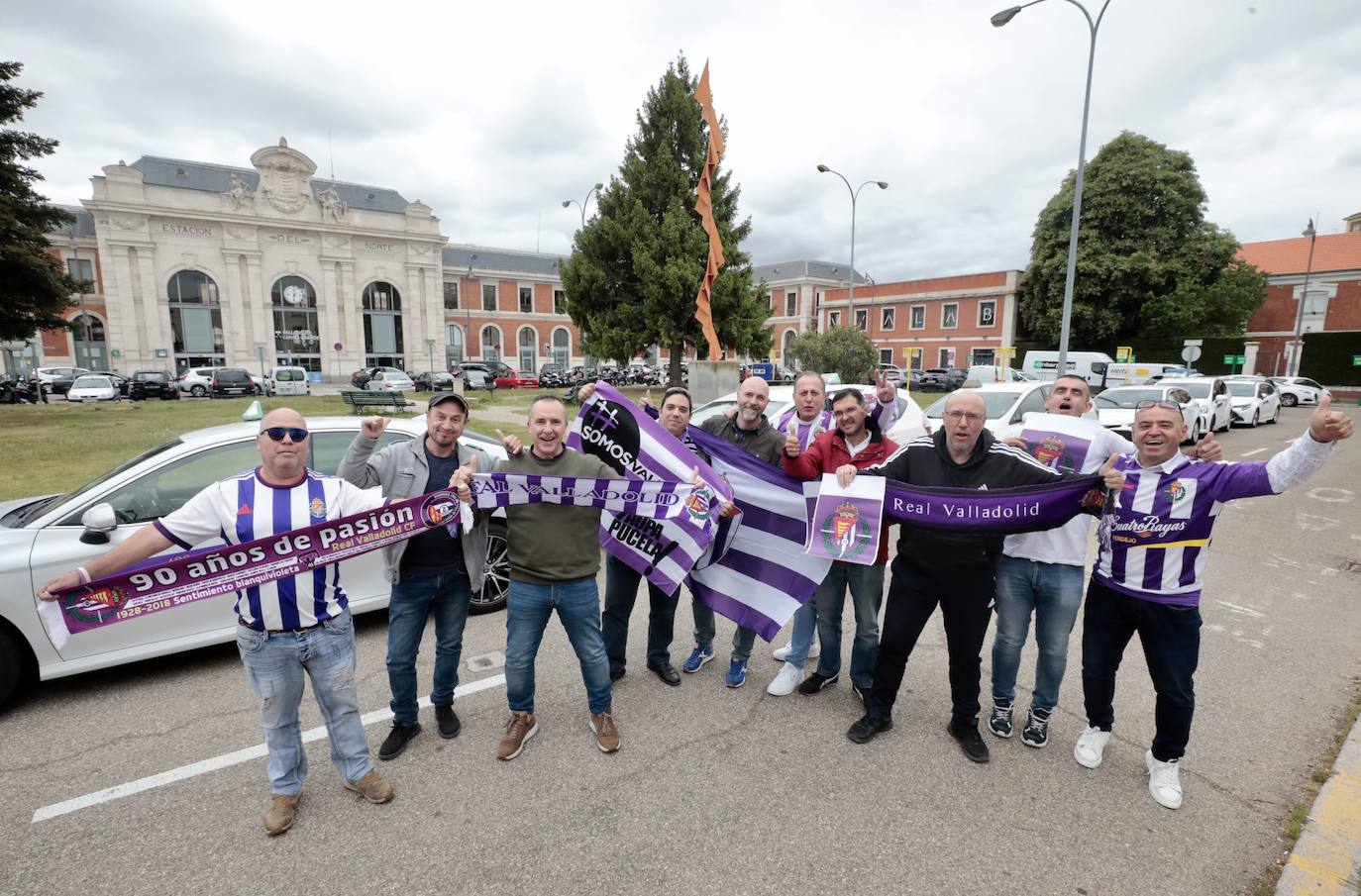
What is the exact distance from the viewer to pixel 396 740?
354 cm

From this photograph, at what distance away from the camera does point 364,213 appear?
56531mm

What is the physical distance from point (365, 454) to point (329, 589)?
91 centimetres

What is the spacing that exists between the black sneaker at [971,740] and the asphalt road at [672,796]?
0.07 meters

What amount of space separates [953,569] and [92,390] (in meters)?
38.0

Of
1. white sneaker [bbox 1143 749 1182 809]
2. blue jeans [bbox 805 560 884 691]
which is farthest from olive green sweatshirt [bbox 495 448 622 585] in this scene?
white sneaker [bbox 1143 749 1182 809]

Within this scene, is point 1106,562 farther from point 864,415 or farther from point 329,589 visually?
point 329,589

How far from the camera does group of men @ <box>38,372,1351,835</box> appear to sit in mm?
2926

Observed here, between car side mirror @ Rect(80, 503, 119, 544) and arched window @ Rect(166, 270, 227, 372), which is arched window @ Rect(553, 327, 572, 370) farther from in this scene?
car side mirror @ Rect(80, 503, 119, 544)

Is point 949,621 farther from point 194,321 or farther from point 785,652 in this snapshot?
point 194,321

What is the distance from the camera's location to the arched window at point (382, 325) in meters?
58.1

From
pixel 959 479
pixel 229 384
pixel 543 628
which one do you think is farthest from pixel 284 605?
pixel 229 384

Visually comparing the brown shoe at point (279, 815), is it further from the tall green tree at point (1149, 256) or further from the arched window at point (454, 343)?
the arched window at point (454, 343)

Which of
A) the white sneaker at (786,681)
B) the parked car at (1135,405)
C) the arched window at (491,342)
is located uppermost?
the arched window at (491,342)

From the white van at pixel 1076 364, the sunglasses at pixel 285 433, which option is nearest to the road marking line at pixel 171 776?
the sunglasses at pixel 285 433
